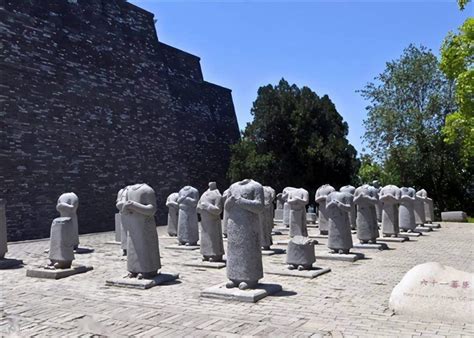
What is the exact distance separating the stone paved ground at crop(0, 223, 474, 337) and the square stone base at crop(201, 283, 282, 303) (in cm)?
12

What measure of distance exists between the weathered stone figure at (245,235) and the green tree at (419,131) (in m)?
21.1

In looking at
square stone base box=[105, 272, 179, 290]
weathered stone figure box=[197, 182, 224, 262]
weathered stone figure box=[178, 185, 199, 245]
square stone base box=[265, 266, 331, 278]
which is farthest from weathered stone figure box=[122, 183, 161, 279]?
weathered stone figure box=[178, 185, 199, 245]

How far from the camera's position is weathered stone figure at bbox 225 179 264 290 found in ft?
23.5

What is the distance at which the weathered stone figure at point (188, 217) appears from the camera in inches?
522

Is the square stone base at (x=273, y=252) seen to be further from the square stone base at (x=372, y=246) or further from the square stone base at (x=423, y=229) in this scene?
the square stone base at (x=423, y=229)

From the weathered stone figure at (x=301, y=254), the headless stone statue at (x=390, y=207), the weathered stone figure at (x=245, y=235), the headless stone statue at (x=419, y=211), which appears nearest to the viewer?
the weathered stone figure at (x=245, y=235)

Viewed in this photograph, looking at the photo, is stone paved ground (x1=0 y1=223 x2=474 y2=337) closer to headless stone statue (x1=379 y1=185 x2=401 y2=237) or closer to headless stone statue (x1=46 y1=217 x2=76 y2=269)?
headless stone statue (x1=46 y1=217 x2=76 y2=269)

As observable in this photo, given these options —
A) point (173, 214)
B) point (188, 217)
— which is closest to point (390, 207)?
point (188, 217)

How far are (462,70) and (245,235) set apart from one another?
13357 mm

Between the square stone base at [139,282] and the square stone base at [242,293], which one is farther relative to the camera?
the square stone base at [139,282]

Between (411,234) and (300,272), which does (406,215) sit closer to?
(411,234)

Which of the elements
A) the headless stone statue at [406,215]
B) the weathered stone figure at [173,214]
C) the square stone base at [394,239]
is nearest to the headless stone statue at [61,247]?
the weathered stone figure at [173,214]

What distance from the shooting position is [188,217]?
43.8 feet

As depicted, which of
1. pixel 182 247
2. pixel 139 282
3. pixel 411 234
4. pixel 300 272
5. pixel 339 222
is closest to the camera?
pixel 139 282
